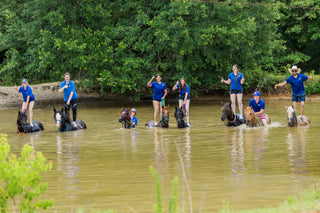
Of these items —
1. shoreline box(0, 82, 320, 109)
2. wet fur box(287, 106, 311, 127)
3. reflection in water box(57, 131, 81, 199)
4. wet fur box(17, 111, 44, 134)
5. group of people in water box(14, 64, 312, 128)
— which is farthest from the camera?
shoreline box(0, 82, 320, 109)

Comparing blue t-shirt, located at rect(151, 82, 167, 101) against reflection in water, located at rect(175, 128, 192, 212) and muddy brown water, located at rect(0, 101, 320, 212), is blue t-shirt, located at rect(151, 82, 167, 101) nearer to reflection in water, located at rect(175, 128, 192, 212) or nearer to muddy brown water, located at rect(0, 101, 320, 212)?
muddy brown water, located at rect(0, 101, 320, 212)

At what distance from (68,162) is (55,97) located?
2114 centimetres

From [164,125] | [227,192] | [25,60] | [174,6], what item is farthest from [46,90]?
[227,192]

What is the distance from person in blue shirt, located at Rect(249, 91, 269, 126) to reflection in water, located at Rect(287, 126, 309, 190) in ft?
5.28

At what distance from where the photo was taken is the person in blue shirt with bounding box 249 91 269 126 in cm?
1931

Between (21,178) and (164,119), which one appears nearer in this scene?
(21,178)

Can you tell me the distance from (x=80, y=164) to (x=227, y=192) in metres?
4.27

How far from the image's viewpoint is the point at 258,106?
1961 centimetres

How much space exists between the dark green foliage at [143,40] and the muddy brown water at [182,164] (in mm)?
10117

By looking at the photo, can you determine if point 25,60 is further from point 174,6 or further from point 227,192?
point 227,192

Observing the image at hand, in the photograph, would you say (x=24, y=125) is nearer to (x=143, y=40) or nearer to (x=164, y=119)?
(x=164, y=119)

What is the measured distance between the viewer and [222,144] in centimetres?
1467

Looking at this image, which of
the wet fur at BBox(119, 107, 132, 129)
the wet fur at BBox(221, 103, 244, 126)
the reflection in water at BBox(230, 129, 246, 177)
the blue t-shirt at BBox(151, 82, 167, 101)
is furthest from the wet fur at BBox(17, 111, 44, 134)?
the reflection in water at BBox(230, 129, 246, 177)

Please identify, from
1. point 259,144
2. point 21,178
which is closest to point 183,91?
point 259,144
